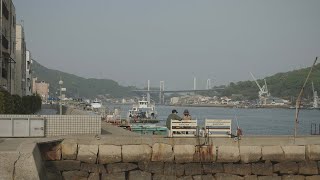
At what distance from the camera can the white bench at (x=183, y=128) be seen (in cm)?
1806

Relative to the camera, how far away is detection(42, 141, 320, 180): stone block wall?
53.5 ft

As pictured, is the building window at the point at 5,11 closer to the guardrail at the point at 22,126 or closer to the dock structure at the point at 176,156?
the guardrail at the point at 22,126

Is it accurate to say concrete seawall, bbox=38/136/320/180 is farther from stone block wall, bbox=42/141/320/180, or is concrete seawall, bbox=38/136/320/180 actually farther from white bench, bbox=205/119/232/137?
white bench, bbox=205/119/232/137

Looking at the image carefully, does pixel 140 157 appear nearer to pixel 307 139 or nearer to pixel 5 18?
pixel 307 139

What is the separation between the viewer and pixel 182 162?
55.6ft

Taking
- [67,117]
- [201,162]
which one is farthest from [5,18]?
[201,162]

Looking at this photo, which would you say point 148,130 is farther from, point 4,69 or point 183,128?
point 183,128

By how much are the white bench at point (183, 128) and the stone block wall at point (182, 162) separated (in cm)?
111

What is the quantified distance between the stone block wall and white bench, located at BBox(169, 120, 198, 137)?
1.11 m

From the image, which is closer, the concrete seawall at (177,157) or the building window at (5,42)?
the concrete seawall at (177,157)

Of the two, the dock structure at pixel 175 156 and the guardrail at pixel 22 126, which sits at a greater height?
the guardrail at pixel 22 126

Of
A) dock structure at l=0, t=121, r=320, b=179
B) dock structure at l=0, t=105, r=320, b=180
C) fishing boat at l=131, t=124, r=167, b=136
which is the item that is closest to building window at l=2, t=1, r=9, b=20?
fishing boat at l=131, t=124, r=167, b=136

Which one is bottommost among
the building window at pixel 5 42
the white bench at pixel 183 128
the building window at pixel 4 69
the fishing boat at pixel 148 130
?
the fishing boat at pixel 148 130

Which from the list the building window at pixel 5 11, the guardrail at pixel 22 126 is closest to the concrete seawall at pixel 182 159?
the guardrail at pixel 22 126
